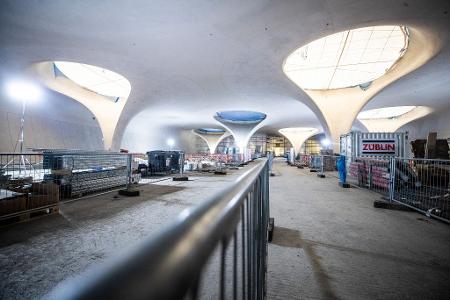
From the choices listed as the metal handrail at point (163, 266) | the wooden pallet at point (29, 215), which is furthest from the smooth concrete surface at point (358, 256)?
the wooden pallet at point (29, 215)

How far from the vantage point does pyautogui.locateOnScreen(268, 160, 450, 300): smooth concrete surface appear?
236 centimetres

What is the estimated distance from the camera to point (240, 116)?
3488cm

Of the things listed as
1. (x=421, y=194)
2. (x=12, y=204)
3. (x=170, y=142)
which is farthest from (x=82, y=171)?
(x=170, y=142)

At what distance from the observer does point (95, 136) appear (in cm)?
2500

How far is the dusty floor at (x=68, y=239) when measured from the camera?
255cm

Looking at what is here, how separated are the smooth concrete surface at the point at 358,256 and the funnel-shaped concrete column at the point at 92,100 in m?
18.7

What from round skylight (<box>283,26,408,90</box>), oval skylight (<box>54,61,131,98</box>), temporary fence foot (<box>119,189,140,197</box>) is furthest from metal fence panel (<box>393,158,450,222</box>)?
oval skylight (<box>54,61,131,98</box>)

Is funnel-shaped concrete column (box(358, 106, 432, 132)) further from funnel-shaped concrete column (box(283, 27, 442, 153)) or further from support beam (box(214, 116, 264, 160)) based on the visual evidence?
support beam (box(214, 116, 264, 160))

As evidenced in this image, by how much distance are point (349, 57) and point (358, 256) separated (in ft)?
45.7

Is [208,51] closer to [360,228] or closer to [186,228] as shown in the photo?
→ [360,228]

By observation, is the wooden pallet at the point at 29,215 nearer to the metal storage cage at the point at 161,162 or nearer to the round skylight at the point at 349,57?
the metal storage cage at the point at 161,162

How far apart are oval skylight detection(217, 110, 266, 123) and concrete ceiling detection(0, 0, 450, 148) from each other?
15.5 meters

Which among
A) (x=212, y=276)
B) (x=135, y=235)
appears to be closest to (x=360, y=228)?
(x=212, y=276)

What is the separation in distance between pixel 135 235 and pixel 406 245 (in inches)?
175
